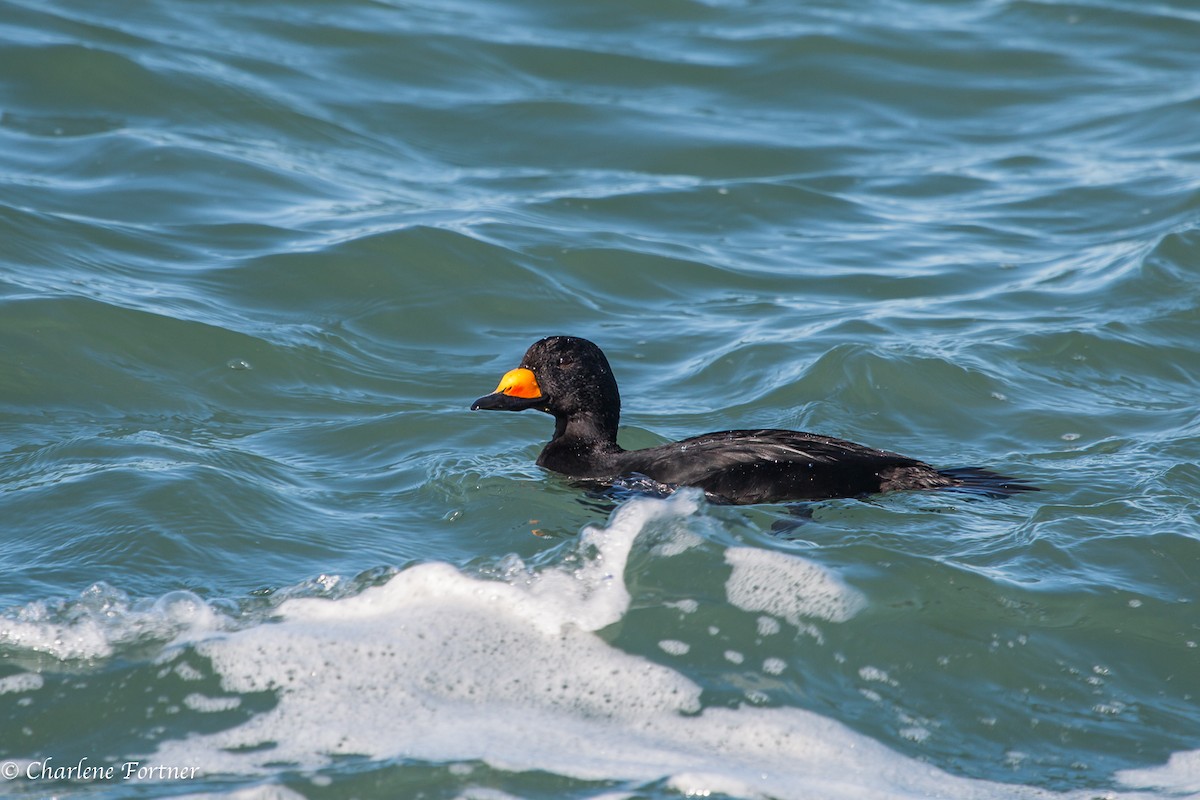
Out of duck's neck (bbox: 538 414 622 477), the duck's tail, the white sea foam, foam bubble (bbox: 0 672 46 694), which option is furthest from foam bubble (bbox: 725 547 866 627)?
foam bubble (bbox: 0 672 46 694)

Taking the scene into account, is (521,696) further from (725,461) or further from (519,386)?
(519,386)

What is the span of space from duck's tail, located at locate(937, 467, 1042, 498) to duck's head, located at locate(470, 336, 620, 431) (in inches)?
60.3

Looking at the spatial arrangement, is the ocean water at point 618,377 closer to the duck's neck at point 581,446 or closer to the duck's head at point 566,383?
the duck's neck at point 581,446

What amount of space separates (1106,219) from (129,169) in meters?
6.97

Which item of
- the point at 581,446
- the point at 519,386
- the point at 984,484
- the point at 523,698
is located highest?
the point at 519,386

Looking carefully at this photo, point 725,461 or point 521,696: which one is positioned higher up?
point 725,461

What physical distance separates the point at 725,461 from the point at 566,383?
0.96 m

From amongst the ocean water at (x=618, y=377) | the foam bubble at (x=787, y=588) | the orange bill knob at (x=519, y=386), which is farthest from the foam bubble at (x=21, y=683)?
the orange bill knob at (x=519, y=386)

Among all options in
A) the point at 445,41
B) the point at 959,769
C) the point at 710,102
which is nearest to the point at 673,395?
the point at 959,769

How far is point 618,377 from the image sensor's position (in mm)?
7738

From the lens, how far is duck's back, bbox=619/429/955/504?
580 cm

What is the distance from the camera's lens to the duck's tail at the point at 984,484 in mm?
5859

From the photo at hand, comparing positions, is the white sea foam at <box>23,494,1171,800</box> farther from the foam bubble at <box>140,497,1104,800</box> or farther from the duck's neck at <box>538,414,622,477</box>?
the duck's neck at <box>538,414,622,477</box>

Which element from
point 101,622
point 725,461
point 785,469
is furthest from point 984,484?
point 101,622
